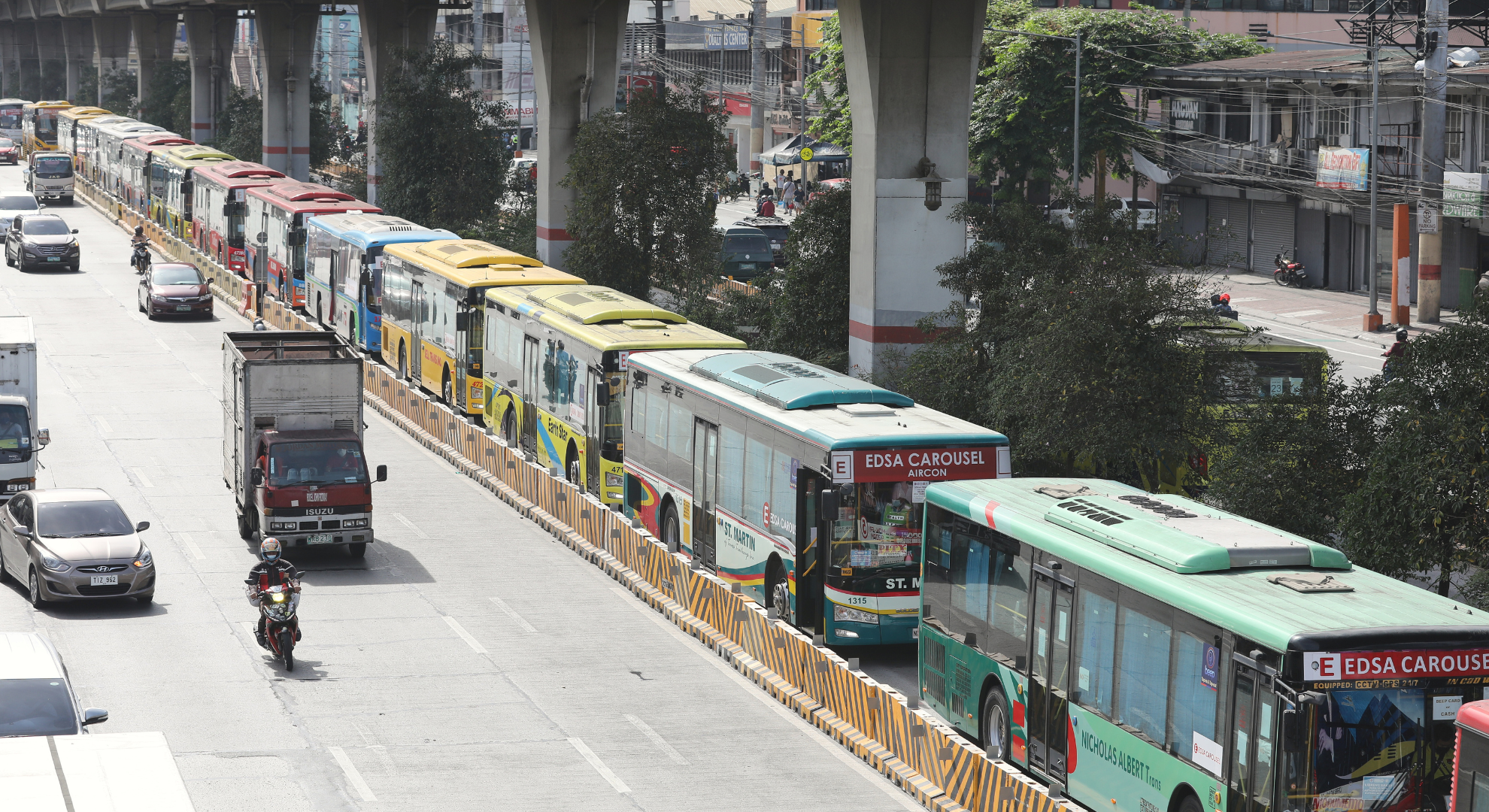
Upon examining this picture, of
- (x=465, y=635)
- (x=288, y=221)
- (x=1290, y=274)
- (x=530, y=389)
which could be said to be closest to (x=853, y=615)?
(x=465, y=635)

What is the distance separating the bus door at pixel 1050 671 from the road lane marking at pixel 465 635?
28.0 feet

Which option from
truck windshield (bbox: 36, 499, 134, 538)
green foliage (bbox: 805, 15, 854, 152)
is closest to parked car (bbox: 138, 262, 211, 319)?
green foliage (bbox: 805, 15, 854, 152)

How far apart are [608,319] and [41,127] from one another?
92103mm

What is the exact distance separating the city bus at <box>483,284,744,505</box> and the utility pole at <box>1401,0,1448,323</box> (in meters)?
32.1

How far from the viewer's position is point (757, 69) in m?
115

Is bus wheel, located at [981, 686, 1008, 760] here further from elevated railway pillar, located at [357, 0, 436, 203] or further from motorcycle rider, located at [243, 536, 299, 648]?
elevated railway pillar, located at [357, 0, 436, 203]

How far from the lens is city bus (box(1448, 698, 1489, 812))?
11.8 metres

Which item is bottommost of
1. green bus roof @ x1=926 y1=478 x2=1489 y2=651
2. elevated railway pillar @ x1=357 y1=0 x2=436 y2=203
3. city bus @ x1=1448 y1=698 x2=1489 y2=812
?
city bus @ x1=1448 y1=698 x2=1489 y2=812

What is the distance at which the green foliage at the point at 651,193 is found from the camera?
42.8m

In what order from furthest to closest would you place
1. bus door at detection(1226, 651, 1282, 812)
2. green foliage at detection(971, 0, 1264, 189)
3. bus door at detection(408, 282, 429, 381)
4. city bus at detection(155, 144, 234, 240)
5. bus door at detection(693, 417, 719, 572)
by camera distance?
green foliage at detection(971, 0, 1264, 189) → city bus at detection(155, 144, 234, 240) → bus door at detection(408, 282, 429, 381) → bus door at detection(693, 417, 719, 572) → bus door at detection(1226, 651, 1282, 812)

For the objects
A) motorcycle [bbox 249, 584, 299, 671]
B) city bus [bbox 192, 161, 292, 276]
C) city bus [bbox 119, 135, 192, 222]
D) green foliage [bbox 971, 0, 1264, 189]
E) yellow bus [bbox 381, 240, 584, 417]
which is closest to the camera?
motorcycle [bbox 249, 584, 299, 671]

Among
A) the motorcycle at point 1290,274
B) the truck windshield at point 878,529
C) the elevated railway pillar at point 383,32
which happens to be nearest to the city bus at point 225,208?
the elevated railway pillar at point 383,32

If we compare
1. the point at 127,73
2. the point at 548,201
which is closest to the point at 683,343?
the point at 548,201

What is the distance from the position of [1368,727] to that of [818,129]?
70.2m
